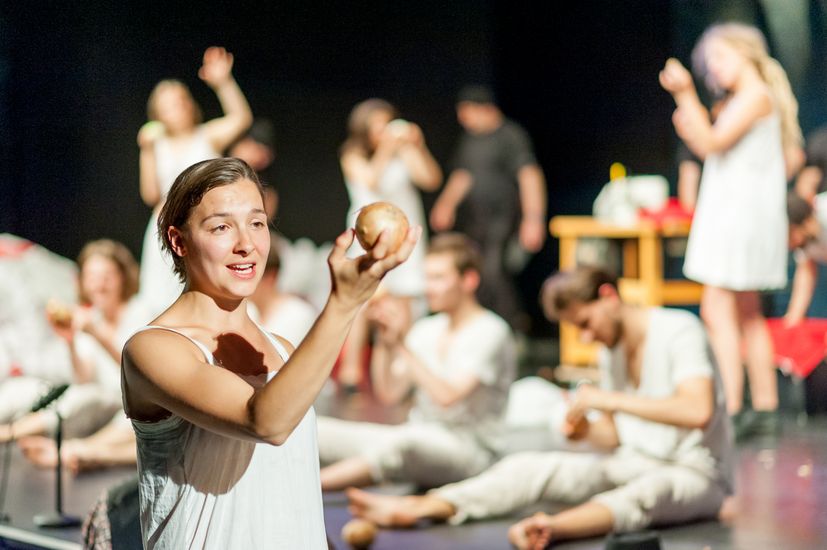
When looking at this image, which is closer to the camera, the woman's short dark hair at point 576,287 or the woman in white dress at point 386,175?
the woman's short dark hair at point 576,287

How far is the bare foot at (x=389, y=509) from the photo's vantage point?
12.0ft

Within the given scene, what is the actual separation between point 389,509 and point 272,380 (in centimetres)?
238

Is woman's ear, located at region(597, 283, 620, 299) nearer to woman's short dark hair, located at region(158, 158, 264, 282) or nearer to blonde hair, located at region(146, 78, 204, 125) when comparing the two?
woman's short dark hair, located at region(158, 158, 264, 282)

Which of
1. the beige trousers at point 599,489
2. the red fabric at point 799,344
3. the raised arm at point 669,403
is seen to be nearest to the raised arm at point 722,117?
the red fabric at point 799,344

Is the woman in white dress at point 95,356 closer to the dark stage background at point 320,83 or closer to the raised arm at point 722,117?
the dark stage background at point 320,83

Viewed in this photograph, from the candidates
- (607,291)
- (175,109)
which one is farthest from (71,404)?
(607,291)

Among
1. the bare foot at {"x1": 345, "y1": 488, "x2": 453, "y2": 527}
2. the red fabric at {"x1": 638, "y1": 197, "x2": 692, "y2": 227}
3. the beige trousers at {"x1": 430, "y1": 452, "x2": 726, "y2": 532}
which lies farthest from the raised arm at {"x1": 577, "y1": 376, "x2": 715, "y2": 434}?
the red fabric at {"x1": 638, "y1": 197, "x2": 692, "y2": 227}

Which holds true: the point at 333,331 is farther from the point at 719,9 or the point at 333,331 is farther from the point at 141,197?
the point at 141,197

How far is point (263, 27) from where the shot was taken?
6730mm

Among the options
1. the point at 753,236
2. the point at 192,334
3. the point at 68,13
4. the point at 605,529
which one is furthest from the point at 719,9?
the point at 192,334

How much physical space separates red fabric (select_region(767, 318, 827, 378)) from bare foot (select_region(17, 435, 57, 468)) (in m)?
3.00

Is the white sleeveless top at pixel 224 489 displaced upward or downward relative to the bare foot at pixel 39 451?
downward

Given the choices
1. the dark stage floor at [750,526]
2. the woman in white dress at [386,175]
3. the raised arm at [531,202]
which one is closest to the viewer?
the dark stage floor at [750,526]

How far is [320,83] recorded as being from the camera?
24.0ft
